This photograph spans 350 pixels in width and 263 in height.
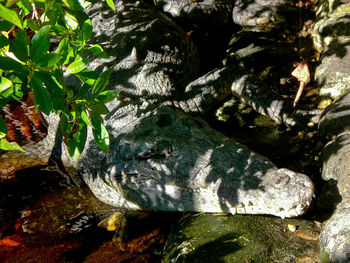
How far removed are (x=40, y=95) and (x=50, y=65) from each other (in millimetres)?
151

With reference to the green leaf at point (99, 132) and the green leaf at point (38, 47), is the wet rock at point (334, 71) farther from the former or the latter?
the green leaf at point (38, 47)

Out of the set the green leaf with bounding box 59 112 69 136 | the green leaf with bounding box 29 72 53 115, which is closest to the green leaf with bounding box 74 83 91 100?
the green leaf with bounding box 59 112 69 136

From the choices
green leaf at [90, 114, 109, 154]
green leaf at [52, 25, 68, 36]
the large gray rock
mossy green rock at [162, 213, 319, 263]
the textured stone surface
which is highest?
green leaf at [52, 25, 68, 36]

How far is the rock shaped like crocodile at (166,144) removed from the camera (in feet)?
10.5

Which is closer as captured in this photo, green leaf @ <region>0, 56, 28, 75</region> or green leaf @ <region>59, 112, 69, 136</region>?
green leaf @ <region>0, 56, 28, 75</region>

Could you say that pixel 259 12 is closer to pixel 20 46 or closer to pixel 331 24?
pixel 331 24

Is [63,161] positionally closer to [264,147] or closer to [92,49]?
[264,147]

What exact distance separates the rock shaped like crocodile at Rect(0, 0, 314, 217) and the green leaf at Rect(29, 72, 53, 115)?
1.16 metres

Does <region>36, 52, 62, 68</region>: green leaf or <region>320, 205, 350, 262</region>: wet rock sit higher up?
<region>36, 52, 62, 68</region>: green leaf

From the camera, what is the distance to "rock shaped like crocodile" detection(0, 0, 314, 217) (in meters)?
3.19

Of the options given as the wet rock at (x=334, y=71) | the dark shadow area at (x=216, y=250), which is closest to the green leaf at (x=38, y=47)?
the dark shadow area at (x=216, y=250)

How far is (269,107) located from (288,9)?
2.34 m

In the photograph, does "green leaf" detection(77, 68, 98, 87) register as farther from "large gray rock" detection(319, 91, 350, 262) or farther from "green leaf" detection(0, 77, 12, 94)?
"large gray rock" detection(319, 91, 350, 262)

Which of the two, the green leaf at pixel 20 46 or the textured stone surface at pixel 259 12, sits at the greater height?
the green leaf at pixel 20 46
